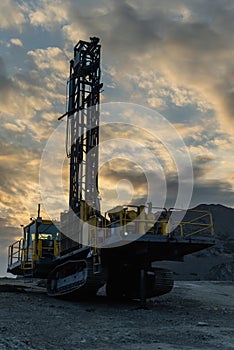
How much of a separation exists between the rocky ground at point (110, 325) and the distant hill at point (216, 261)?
2288 cm

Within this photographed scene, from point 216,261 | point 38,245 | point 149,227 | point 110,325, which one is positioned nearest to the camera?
point 110,325

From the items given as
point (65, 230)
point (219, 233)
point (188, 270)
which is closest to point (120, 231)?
point (65, 230)

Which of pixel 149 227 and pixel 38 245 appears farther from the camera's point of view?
pixel 38 245

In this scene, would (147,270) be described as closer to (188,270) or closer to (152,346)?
(152,346)

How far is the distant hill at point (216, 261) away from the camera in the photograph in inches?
1919

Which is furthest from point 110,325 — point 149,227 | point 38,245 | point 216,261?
point 216,261

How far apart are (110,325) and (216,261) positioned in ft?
162

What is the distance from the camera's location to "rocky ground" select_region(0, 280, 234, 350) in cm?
1012

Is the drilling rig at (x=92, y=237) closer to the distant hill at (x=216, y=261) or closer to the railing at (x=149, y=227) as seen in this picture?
the railing at (x=149, y=227)

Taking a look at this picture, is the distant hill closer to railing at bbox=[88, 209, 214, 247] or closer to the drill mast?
the drill mast

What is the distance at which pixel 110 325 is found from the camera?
41.9 ft

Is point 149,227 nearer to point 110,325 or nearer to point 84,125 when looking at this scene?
point 110,325

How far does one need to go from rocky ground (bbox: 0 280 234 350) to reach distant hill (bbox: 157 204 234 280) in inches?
901

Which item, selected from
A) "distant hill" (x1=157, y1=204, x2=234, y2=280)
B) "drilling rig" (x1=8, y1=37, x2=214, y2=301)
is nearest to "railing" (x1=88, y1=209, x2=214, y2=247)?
"drilling rig" (x1=8, y1=37, x2=214, y2=301)
